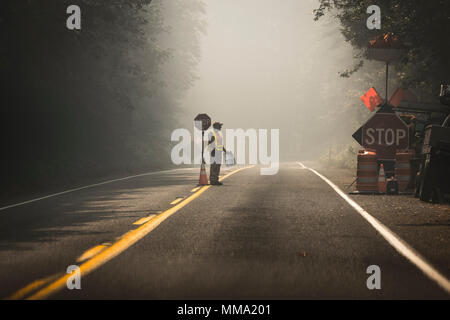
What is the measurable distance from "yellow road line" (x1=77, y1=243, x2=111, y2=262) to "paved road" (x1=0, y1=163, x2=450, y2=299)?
9cm

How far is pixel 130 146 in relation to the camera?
138 feet

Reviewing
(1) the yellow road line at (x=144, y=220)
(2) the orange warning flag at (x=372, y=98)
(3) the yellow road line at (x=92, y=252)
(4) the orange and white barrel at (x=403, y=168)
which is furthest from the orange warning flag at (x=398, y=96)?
(3) the yellow road line at (x=92, y=252)

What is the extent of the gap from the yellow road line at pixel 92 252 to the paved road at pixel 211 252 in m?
0.09

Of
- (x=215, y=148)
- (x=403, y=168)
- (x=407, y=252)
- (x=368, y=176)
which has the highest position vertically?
(x=215, y=148)

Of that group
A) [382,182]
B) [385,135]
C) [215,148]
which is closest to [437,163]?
[382,182]

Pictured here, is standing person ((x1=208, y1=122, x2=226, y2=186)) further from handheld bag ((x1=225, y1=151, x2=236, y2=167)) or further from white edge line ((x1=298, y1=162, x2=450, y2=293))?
white edge line ((x1=298, y1=162, x2=450, y2=293))

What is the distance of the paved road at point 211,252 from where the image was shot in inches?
238

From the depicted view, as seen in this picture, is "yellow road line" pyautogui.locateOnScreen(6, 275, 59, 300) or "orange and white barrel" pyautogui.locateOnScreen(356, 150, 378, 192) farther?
"orange and white barrel" pyautogui.locateOnScreen(356, 150, 378, 192)

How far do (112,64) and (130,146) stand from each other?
921 cm

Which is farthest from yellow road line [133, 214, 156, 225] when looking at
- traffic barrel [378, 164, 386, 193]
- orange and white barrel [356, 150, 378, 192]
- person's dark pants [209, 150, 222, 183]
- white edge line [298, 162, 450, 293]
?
person's dark pants [209, 150, 222, 183]

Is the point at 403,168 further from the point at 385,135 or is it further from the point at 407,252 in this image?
the point at 407,252

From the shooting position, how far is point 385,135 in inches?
699

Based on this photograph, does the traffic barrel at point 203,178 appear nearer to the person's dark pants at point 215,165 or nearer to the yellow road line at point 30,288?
the person's dark pants at point 215,165

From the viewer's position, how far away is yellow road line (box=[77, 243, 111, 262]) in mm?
7574
